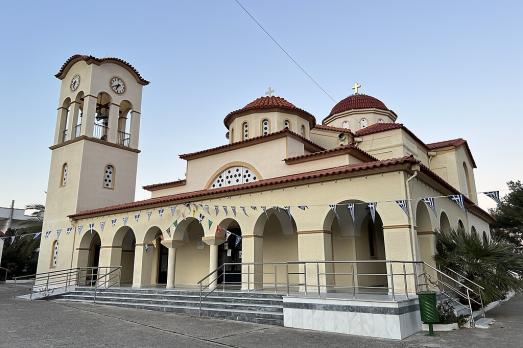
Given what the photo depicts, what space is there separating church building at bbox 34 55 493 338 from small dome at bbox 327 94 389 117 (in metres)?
0.09

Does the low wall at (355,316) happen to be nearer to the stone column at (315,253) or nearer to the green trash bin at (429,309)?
the green trash bin at (429,309)

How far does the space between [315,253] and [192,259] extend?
7.21m

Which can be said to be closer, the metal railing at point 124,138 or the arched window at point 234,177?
the arched window at point 234,177

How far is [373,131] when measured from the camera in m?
19.7

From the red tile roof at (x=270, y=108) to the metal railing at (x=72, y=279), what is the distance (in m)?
8.61

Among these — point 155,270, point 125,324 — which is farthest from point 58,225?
point 125,324

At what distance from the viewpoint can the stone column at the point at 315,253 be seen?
1134 centimetres

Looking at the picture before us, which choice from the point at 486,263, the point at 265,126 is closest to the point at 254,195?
the point at 265,126

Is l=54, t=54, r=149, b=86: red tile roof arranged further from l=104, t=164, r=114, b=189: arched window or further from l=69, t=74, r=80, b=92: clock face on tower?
l=104, t=164, r=114, b=189: arched window

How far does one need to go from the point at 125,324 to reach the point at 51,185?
14983 millimetres

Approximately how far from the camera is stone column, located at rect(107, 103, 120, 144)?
71.5 feet

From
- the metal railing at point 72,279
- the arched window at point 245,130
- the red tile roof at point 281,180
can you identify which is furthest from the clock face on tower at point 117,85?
the metal railing at point 72,279

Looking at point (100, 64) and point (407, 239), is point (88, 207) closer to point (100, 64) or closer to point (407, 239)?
point (100, 64)

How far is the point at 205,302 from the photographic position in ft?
38.1
